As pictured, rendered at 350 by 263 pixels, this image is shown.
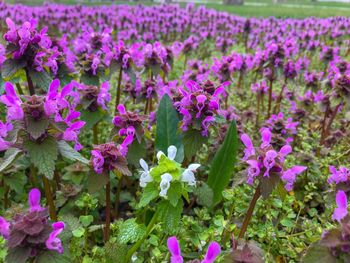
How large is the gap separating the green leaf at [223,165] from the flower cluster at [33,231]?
1.05m

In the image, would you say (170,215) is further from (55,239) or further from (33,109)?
(33,109)

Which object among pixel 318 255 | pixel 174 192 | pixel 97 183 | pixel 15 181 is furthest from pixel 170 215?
pixel 15 181

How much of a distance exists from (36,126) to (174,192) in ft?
1.58

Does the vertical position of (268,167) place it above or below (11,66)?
below

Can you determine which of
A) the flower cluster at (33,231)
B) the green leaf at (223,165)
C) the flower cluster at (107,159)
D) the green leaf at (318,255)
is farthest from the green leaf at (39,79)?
the green leaf at (318,255)

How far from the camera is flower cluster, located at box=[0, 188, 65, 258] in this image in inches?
39.3

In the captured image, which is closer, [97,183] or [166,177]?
[166,177]

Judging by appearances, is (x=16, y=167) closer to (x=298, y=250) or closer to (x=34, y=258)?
(x=34, y=258)

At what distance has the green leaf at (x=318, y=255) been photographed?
0.97 metres

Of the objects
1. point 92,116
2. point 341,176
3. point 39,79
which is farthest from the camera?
point 92,116

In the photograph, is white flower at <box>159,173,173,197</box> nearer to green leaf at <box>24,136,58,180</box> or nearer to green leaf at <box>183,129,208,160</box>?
green leaf at <box>24,136,58,180</box>

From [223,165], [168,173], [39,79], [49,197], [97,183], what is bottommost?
[223,165]

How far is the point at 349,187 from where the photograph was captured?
1.58 m

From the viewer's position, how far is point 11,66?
162 centimetres
